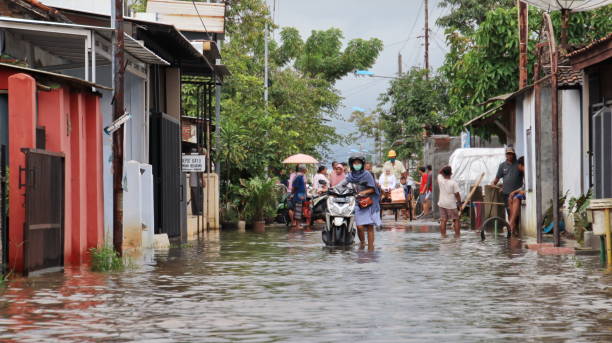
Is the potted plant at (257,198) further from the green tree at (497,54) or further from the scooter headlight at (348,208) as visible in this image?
the scooter headlight at (348,208)

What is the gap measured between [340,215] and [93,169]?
5692 millimetres

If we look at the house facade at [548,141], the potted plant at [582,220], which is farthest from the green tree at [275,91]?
the potted plant at [582,220]

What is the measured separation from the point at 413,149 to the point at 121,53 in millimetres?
46024

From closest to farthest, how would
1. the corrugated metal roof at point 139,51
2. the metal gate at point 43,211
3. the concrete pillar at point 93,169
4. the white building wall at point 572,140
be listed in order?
the metal gate at point 43,211 → the concrete pillar at point 93,169 → the corrugated metal roof at point 139,51 → the white building wall at point 572,140

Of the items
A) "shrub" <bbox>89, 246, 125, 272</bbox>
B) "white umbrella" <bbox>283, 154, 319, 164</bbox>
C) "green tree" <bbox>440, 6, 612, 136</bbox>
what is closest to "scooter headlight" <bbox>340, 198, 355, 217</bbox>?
"shrub" <bbox>89, 246, 125, 272</bbox>

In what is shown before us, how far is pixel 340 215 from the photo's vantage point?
21.7 meters

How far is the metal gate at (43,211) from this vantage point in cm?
1434

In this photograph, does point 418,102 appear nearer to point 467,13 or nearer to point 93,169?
point 467,13

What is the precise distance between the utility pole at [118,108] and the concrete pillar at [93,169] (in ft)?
1.61

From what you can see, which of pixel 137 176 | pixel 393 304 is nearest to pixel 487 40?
pixel 137 176

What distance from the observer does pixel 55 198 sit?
15.5 m

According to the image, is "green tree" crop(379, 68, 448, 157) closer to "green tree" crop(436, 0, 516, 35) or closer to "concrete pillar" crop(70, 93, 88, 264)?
"green tree" crop(436, 0, 516, 35)

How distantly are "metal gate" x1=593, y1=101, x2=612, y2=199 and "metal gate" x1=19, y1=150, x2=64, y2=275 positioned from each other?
366 inches

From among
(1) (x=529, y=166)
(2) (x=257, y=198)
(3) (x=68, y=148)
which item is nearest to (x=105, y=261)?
(3) (x=68, y=148)
